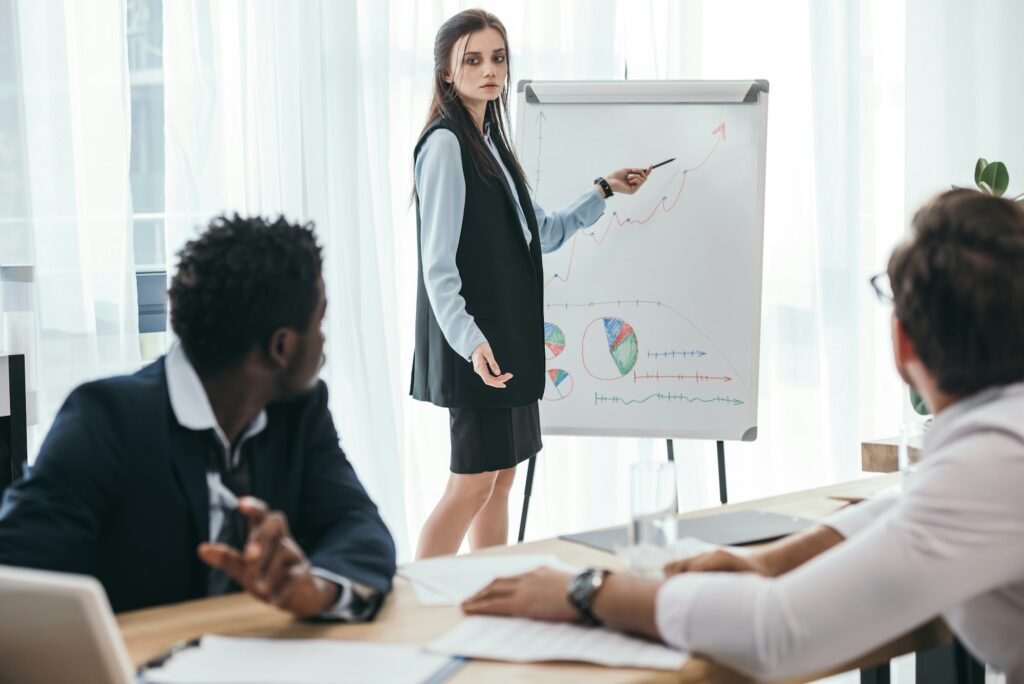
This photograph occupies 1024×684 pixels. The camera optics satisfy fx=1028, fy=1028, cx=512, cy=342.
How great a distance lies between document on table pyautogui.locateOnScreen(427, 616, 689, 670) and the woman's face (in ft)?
5.73

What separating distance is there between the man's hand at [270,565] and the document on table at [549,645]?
5.6 inches

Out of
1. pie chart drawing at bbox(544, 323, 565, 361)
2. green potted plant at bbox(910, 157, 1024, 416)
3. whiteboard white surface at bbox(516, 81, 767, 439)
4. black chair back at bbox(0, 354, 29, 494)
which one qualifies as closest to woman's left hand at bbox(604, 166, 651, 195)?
whiteboard white surface at bbox(516, 81, 767, 439)

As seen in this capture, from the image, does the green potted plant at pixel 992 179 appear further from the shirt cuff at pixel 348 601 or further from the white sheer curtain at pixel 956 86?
the shirt cuff at pixel 348 601

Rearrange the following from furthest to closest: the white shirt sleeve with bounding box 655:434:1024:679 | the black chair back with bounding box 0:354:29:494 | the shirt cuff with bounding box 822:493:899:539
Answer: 1. the black chair back with bounding box 0:354:29:494
2. the shirt cuff with bounding box 822:493:899:539
3. the white shirt sleeve with bounding box 655:434:1024:679

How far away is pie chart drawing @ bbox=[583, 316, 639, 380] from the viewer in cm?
283

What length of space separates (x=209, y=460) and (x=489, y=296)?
1.37 meters

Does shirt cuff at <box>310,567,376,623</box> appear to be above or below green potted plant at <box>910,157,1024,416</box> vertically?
below

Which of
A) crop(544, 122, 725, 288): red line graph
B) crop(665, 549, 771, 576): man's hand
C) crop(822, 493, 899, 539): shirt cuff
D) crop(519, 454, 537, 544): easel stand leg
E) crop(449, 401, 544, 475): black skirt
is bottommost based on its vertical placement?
crop(519, 454, 537, 544): easel stand leg

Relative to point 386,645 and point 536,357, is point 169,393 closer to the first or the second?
point 386,645

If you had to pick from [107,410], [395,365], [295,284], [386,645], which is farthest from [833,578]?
[395,365]

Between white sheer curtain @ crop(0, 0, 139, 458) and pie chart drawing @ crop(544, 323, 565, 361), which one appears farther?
pie chart drawing @ crop(544, 323, 565, 361)

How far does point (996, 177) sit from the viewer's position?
294cm

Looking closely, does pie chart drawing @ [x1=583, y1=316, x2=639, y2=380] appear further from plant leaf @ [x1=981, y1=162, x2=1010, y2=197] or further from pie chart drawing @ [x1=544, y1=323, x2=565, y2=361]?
plant leaf @ [x1=981, y1=162, x2=1010, y2=197]

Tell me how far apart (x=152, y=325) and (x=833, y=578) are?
233cm
